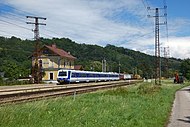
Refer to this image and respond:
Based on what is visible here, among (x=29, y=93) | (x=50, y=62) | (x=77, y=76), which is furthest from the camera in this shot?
(x=50, y=62)

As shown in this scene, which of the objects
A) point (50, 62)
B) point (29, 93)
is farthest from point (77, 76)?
point (29, 93)

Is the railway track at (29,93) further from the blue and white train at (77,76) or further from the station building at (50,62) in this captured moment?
the station building at (50,62)

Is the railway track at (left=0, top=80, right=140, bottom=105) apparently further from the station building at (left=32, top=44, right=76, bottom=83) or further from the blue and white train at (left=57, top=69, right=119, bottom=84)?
the station building at (left=32, top=44, right=76, bottom=83)

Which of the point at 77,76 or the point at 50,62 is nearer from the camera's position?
the point at 77,76

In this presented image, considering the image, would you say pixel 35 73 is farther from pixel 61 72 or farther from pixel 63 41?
pixel 63 41

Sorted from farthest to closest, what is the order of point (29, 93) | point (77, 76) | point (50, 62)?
1. point (50, 62)
2. point (77, 76)
3. point (29, 93)

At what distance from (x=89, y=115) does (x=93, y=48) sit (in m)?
155

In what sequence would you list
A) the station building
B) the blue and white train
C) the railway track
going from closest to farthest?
the railway track → the blue and white train → the station building

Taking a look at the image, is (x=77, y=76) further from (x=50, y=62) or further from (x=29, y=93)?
(x=29, y=93)

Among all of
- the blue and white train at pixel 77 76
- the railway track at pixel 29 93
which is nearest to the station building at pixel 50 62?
the blue and white train at pixel 77 76

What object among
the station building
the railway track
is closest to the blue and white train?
the station building

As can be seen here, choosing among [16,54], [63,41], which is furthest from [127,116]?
[63,41]

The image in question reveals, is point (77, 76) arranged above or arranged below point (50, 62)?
below

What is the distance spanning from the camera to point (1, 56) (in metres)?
110
